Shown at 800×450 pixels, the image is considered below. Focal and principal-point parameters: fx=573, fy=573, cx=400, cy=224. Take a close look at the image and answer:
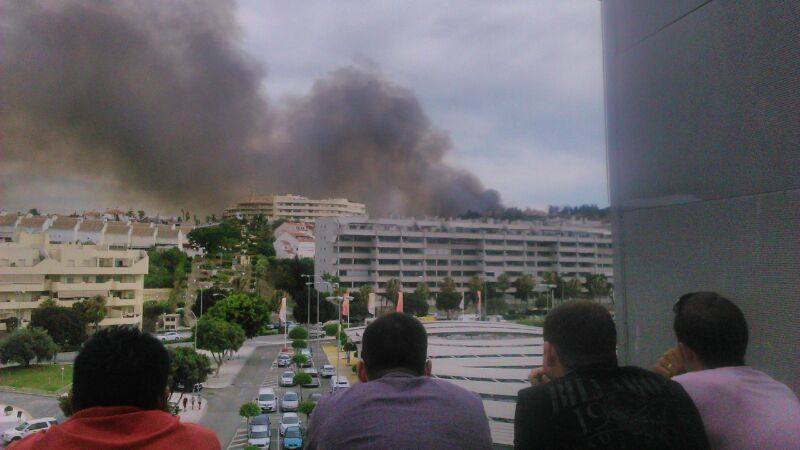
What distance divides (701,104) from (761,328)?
61cm

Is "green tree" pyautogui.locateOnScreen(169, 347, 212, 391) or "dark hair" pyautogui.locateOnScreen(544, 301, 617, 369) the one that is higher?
"dark hair" pyautogui.locateOnScreen(544, 301, 617, 369)

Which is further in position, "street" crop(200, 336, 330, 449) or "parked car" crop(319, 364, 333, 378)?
"parked car" crop(319, 364, 333, 378)

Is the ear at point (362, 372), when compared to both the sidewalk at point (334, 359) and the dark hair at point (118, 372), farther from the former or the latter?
the sidewalk at point (334, 359)

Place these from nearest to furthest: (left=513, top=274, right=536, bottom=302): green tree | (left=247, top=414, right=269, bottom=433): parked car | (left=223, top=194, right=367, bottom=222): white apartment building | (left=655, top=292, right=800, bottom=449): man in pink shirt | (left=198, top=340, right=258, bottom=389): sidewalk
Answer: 1. (left=655, top=292, right=800, bottom=449): man in pink shirt
2. (left=247, top=414, right=269, bottom=433): parked car
3. (left=513, top=274, right=536, bottom=302): green tree
4. (left=198, top=340, right=258, bottom=389): sidewalk
5. (left=223, top=194, right=367, bottom=222): white apartment building

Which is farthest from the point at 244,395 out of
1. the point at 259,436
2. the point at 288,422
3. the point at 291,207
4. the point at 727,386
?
the point at 291,207

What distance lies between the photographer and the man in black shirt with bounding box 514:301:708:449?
2.24 feet

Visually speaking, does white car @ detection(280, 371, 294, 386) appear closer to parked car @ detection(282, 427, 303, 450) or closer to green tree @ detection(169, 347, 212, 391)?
green tree @ detection(169, 347, 212, 391)

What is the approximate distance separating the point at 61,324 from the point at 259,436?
11.4 feet

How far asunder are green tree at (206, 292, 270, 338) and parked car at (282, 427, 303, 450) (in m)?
7.39

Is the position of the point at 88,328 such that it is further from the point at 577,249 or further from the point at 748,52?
the point at 748,52

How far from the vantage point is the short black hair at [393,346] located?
831 mm

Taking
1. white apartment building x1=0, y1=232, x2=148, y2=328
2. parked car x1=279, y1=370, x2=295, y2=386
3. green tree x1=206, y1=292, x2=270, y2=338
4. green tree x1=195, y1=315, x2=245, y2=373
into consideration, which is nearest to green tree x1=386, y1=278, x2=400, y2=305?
parked car x1=279, y1=370, x2=295, y2=386

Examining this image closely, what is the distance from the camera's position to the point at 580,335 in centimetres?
78

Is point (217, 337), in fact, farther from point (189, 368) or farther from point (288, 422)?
point (288, 422)
